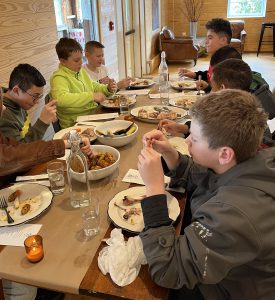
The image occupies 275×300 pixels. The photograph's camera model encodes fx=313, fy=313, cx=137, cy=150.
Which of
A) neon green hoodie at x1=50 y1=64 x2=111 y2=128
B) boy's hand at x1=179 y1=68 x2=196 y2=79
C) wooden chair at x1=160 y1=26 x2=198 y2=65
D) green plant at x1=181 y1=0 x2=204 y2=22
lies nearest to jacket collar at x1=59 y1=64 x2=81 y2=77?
neon green hoodie at x1=50 y1=64 x2=111 y2=128

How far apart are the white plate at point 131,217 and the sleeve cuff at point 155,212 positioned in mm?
134

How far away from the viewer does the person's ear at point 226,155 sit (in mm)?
870

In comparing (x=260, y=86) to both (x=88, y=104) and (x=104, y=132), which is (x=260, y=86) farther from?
(x=88, y=104)

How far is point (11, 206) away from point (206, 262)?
77 centimetres

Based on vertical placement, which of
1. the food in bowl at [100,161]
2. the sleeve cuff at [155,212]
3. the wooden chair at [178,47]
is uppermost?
the sleeve cuff at [155,212]

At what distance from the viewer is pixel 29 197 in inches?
48.8

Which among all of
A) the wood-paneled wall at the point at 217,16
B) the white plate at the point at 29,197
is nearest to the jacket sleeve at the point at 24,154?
the white plate at the point at 29,197

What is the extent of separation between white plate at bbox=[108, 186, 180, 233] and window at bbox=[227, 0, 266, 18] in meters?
9.03

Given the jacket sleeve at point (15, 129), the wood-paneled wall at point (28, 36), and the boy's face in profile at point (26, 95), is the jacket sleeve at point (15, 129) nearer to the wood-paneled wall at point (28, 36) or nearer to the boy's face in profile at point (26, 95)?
the boy's face in profile at point (26, 95)

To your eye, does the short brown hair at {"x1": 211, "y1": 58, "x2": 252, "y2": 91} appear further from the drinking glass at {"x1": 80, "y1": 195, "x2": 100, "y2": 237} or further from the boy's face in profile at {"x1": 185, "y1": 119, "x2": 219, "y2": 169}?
the drinking glass at {"x1": 80, "y1": 195, "x2": 100, "y2": 237}

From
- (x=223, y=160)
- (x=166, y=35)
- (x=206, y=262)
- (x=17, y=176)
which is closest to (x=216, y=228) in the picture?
(x=206, y=262)

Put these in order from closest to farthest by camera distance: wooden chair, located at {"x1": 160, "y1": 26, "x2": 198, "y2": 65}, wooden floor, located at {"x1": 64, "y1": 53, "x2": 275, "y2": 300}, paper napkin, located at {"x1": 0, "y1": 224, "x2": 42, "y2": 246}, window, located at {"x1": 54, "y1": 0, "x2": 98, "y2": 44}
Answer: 1. paper napkin, located at {"x1": 0, "y1": 224, "x2": 42, "y2": 246}
2. window, located at {"x1": 54, "y1": 0, "x2": 98, "y2": 44}
3. wooden floor, located at {"x1": 64, "y1": 53, "x2": 275, "y2": 300}
4. wooden chair, located at {"x1": 160, "y1": 26, "x2": 198, "y2": 65}

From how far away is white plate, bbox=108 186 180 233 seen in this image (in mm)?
1028

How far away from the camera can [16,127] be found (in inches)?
66.4
